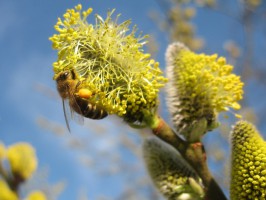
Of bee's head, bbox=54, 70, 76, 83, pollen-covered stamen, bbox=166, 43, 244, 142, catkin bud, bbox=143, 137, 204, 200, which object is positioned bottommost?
catkin bud, bbox=143, 137, 204, 200

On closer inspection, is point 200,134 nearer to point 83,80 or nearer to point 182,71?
point 182,71

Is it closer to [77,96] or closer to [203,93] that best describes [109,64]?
[77,96]

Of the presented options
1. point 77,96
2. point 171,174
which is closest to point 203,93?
point 171,174

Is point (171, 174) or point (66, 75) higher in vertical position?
point (66, 75)

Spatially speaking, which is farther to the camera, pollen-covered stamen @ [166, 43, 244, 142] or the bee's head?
pollen-covered stamen @ [166, 43, 244, 142]

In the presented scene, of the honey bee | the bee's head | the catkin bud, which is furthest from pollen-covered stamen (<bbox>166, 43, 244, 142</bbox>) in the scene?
the bee's head

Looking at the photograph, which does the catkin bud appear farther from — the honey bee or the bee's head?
the bee's head

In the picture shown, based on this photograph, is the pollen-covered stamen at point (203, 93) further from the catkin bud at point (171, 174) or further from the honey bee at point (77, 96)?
the honey bee at point (77, 96)

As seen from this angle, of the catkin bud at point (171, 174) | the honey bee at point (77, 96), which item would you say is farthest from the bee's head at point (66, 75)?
the catkin bud at point (171, 174)

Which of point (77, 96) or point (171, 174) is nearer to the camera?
point (77, 96)

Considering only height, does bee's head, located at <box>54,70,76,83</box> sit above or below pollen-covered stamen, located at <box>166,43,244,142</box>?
above
